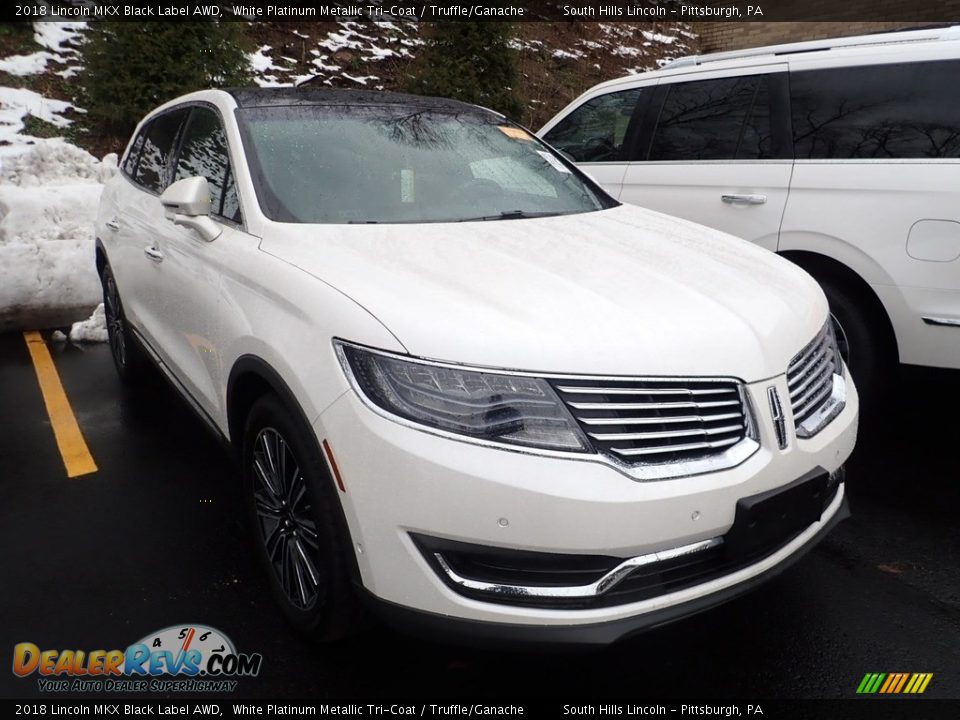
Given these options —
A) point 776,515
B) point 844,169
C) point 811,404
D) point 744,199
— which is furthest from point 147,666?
point 844,169

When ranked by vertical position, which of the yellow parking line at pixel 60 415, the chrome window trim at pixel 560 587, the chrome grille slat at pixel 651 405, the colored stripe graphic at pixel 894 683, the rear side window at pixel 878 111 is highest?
the rear side window at pixel 878 111

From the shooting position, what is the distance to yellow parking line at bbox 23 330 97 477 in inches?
153

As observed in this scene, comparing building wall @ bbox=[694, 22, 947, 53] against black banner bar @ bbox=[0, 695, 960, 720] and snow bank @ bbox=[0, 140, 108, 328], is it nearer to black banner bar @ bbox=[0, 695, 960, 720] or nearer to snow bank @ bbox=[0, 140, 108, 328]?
snow bank @ bbox=[0, 140, 108, 328]

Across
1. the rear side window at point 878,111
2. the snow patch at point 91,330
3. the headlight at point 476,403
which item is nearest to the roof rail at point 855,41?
the rear side window at point 878,111

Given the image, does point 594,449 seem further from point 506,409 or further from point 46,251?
point 46,251

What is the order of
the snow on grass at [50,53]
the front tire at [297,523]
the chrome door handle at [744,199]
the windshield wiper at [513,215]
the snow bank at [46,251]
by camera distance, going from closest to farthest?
the front tire at [297,523] → the windshield wiper at [513,215] → the chrome door handle at [744,199] → the snow bank at [46,251] → the snow on grass at [50,53]

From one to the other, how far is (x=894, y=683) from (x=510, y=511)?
4.85ft

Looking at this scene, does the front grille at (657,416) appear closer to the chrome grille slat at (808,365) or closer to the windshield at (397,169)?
the chrome grille slat at (808,365)

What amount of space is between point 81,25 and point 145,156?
10.8 m

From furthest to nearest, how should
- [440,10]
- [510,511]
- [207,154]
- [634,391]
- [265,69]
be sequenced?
[265,69] → [440,10] → [207,154] → [634,391] → [510,511]

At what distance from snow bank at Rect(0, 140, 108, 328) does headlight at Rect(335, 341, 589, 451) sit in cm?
509

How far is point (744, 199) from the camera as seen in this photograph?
431 centimetres

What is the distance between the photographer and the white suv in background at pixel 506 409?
1.91 meters

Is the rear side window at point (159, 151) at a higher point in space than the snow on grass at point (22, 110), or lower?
higher
